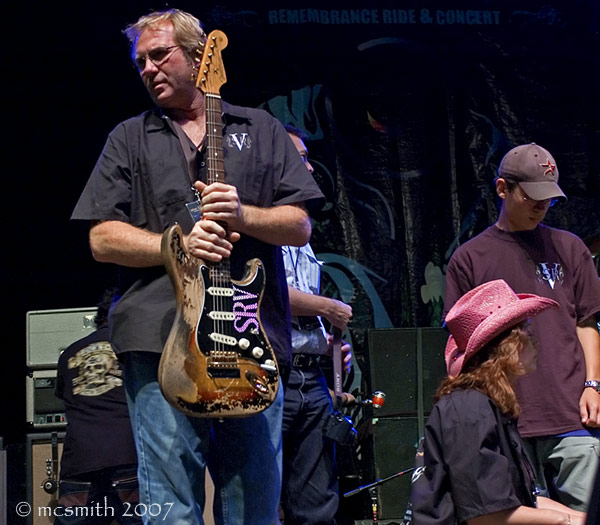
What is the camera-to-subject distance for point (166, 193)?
2758mm

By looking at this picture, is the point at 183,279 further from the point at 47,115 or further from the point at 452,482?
the point at 47,115

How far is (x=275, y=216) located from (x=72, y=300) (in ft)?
9.85

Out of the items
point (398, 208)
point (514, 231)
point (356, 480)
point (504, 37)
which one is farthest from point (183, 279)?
point (504, 37)

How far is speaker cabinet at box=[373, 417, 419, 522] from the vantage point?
5258 mm

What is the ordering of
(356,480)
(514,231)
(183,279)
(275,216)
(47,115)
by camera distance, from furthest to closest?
(47,115) < (356,480) < (514,231) < (275,216) < (183,279)

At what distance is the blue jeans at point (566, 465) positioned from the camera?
3.69 m

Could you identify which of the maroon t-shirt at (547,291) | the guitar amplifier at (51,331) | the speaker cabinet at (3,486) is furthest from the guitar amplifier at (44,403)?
the maroon t-shirt at (547,291)

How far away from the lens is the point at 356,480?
202 inches

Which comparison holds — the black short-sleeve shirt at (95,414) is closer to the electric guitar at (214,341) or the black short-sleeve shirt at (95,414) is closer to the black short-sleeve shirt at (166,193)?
the black short-sleeve shirt at (166,193)

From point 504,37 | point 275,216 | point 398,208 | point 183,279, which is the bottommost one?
point 183,279

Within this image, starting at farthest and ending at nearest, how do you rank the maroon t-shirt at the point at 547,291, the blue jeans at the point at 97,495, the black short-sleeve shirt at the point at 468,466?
the blue jeans at the point at 97,495
the maroon t-shirt at the point at 547,291
the black short-sleeve shirt at the point at 468,466

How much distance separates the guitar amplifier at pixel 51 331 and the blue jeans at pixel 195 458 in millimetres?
2560

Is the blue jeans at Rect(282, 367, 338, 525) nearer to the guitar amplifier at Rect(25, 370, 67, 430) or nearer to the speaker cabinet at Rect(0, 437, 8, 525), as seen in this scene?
the speaker cabinet at Rect(0, 437, 8, 525)

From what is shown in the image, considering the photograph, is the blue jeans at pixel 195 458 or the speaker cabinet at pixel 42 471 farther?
the speaker cabinet at pixel 42 471
